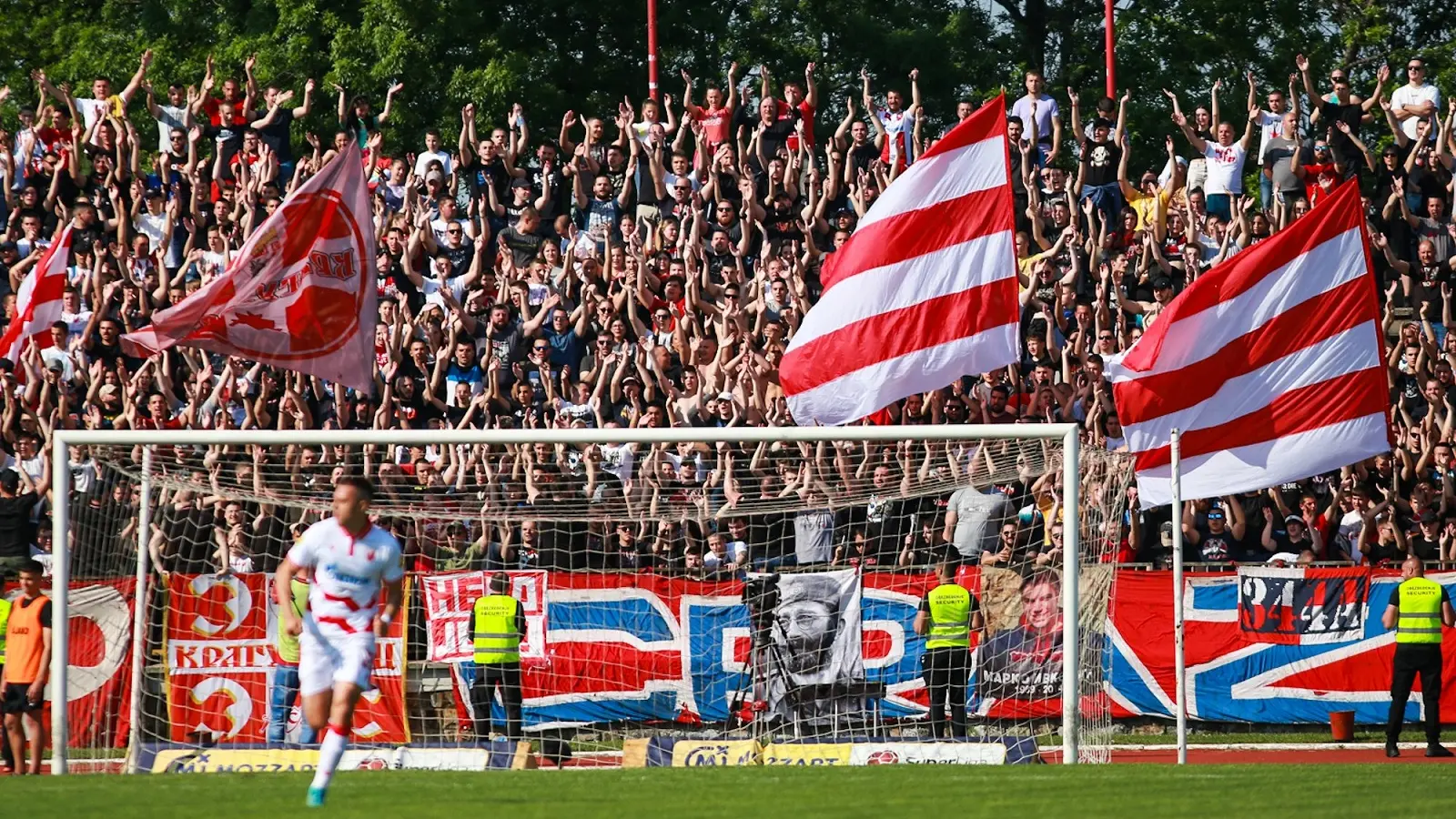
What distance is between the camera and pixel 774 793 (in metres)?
11.7

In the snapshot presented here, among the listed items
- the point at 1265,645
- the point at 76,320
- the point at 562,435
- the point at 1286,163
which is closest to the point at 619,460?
the point at 562,435

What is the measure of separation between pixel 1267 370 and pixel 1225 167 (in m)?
8.64

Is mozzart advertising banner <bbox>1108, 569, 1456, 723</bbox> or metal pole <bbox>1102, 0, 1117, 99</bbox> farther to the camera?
metal pole <bbox>1102, 0, 1117, 99</bbox>

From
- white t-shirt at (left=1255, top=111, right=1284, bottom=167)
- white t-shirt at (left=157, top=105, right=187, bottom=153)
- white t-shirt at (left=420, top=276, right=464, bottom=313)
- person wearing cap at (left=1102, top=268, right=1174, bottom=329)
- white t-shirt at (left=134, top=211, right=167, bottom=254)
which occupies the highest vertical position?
white t-shirt at (left=157, top=105, right=187, bottom=153)

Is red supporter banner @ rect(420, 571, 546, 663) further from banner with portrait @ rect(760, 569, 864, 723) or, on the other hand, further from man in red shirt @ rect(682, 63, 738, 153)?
man in red shirt @ rect(682, 63, 738, 153)

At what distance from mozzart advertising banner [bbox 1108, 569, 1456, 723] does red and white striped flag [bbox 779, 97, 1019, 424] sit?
4281 mm

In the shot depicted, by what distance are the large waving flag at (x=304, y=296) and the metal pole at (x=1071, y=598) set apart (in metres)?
5.53

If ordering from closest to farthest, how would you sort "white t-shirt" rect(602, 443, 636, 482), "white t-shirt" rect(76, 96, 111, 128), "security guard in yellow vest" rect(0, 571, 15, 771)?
"security guard in yellow vest" rect(0, 571, 15, 771) → "white t-shirt" rect(602, 443, 636, 482) → "white t-shirt" rect(76, 96, 111, 128)

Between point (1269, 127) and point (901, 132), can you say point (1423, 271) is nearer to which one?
point (1269, 127)

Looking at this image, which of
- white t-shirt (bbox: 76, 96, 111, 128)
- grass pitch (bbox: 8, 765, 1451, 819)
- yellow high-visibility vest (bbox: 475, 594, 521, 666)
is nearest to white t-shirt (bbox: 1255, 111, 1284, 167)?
grass pitch (bbox: 8, 765, 1451, 819)

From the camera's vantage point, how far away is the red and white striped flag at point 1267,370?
15359 mm

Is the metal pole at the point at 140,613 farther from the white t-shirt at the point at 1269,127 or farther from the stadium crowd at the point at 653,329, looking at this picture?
the white t-shirt at the point at 1269,127

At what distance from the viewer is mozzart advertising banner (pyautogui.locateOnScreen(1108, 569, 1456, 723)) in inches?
736

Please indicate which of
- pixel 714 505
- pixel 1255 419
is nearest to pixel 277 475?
pixel 714 505
